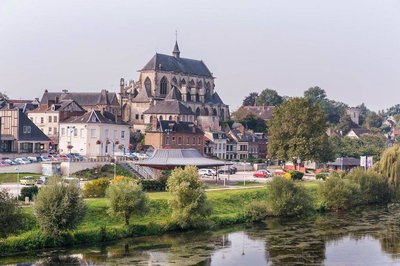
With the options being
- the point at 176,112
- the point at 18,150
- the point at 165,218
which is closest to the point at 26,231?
the point at 165,218

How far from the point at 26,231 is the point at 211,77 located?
323 ft

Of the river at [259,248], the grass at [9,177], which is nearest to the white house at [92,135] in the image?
the grass at [9,177]

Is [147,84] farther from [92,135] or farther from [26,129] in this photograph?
[26,129]

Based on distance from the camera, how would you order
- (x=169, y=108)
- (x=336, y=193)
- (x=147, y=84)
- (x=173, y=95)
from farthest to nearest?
(x=147, y=84) → (x=173, y=95) → (x=169, y=108) → (x=336, y=193)

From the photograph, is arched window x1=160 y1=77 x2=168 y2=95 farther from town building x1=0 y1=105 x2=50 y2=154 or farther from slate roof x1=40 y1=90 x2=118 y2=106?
town building x1=0 y1=105 x2=50 y2=154

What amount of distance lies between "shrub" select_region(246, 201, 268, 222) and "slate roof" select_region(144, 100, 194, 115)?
169 feet

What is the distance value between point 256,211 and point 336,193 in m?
10.9

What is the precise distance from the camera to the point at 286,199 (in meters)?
58.7

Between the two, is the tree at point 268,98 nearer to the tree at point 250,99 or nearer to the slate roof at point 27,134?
the tree at point 250,99

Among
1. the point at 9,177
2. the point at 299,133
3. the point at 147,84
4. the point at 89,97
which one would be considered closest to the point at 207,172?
the point at 299,133

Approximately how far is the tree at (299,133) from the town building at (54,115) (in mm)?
24812

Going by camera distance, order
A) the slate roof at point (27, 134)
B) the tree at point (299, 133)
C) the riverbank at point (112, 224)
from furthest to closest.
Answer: the tree at point (299, 133) → the slate roof at point (27, 134) → the riverbank at point (112, 224)

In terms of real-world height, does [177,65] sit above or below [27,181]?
above

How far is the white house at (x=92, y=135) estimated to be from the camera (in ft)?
269
